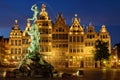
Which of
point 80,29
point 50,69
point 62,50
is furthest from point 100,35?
point 50,69

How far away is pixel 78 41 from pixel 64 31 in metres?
5.06

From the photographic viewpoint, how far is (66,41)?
9631 cm

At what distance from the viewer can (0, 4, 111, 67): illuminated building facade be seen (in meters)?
94.9

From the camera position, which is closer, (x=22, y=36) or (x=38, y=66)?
(x=38, y=66)

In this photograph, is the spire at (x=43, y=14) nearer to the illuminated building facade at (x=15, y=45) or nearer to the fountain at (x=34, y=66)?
the illuminated building facade at (x=15, y=45)

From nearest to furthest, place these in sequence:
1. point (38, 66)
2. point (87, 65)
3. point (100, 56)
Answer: point (38, 66), point (100, 56), point (87, 65)

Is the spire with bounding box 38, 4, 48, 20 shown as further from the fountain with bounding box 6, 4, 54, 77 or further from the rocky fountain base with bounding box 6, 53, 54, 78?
the rocky fountain base with bounding box 6, 53, 54, 78

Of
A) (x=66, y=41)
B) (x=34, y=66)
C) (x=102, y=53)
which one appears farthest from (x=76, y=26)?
(x=34, y=66)

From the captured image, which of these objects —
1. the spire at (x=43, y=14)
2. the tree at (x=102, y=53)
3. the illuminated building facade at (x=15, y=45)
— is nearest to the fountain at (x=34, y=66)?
the tree at (x=102, y=53)

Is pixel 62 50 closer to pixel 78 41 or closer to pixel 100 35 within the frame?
pixel 78 41

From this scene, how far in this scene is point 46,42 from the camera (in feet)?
315

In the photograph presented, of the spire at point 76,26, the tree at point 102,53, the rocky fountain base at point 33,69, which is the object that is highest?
the spire at point 76,26

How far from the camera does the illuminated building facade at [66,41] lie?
9494cm

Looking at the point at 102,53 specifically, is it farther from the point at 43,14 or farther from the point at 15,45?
the point at 15,45
